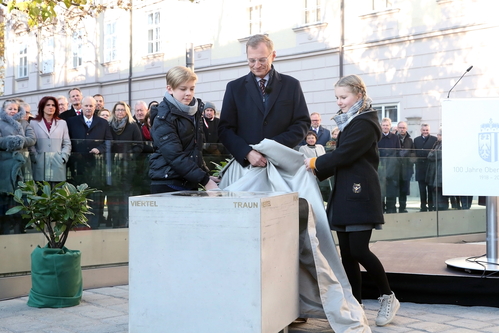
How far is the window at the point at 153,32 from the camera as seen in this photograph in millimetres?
25344

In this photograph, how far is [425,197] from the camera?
418 inches

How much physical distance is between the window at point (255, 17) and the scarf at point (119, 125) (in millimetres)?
13259

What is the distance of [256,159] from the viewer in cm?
467

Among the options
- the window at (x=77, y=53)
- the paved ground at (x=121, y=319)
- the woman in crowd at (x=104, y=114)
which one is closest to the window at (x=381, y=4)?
the woman in crowd at (x=104, y=114)

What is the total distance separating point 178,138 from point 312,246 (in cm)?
126

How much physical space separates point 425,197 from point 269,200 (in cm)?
728

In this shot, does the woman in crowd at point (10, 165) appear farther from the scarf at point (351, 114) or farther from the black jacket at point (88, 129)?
the scarf at point (351, 114)

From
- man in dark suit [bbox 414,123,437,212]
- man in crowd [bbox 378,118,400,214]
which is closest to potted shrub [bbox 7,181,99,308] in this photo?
man in crowd [bbox 378,118,400,214]

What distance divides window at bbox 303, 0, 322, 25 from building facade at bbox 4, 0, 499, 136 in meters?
0.03

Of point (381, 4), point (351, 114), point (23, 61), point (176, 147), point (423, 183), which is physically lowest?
point (423, 183)

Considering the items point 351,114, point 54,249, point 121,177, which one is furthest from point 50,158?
point 351,114

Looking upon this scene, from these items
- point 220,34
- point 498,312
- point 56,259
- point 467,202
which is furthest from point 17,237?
point 220,34

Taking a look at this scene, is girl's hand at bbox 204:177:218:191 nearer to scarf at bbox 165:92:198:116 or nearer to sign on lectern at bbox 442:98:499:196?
scarf at bbox 165:92:198:116

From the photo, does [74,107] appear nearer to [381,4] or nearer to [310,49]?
[381,4]
